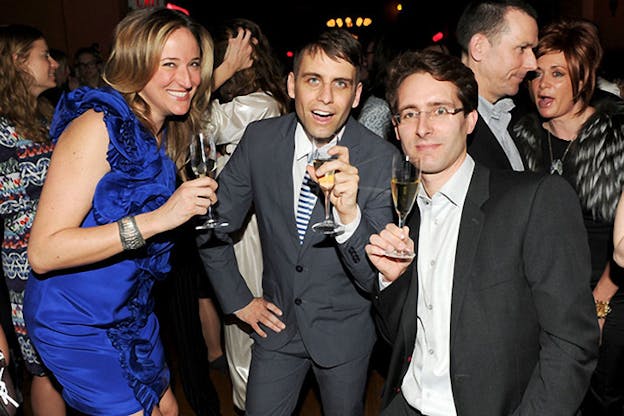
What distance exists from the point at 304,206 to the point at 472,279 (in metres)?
0.86

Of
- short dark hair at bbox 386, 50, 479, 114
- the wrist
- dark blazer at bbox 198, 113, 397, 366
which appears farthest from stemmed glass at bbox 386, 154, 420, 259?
the wrist

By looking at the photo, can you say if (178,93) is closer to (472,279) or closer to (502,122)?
(472,279)

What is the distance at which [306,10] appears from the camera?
25469 millimetres

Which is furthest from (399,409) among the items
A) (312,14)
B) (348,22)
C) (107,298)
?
(312,14)

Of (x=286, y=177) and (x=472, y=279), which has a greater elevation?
(x=286, y=177)

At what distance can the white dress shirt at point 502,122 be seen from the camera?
2.80 m

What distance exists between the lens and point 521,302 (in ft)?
5.57

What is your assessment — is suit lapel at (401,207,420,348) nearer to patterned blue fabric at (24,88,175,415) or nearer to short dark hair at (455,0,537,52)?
patterned blue fabric at (24,88,175,415)

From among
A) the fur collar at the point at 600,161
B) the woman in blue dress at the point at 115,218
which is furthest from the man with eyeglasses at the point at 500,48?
the woman in blue dress at the point at 115,218

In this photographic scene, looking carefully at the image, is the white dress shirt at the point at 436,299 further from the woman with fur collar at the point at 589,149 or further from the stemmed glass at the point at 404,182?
the woman with fur collar at the point at 589,149

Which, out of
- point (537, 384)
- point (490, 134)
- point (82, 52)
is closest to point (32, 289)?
point (537, 384)

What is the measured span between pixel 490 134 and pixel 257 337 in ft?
4.33

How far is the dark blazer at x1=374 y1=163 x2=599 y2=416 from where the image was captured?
1.62 m

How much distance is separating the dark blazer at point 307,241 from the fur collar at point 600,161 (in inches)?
35.5
